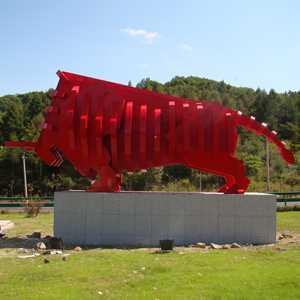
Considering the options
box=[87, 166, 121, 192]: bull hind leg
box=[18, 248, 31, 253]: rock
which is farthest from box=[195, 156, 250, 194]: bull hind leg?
box=[18, 248, 31, 253]: rock

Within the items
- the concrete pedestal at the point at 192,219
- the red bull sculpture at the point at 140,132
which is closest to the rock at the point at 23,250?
the concrete pedestal at the point at 192,219

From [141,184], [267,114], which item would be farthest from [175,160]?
[267,114]

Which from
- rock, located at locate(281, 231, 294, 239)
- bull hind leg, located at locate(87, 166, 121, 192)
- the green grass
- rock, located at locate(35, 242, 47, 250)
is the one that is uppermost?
bull hind leg, located at locate(87, 166, 121, 192)

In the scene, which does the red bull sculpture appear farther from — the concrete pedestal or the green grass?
the green grass

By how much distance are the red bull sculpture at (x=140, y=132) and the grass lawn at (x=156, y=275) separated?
9.42 feet

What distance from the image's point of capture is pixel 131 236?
14.3 metres

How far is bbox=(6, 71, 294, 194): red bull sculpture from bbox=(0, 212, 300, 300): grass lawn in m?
2.87

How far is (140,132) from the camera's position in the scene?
14.4 meters

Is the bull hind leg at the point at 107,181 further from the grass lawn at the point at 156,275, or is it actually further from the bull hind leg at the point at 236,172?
the bull hind leg at the point at 236,172

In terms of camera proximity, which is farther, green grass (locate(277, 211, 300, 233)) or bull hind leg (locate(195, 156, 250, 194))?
green grass (locate(277, 211, 300, 233))

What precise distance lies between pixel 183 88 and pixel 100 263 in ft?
217

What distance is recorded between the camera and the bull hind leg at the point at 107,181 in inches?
580

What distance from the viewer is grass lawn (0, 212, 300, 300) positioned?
768 cm

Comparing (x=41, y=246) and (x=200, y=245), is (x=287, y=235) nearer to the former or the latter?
(x=200, y=245)
